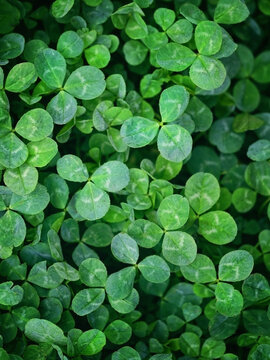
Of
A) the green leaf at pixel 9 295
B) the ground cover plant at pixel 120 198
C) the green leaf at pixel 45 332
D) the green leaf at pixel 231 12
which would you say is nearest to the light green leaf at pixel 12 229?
the ground cover plant at pixel 120 198

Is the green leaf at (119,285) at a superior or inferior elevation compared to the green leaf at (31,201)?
inferior

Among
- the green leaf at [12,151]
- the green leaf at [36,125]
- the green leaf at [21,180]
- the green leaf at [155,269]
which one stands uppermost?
the green leaf at [36,125]

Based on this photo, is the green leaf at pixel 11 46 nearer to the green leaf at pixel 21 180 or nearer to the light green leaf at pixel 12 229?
the green leaf at pixel 21 180

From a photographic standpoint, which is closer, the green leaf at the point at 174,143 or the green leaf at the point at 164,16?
the green leaf at the point at 174,143

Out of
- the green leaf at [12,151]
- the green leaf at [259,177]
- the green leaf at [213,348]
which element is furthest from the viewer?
the green leaf at [259,177]

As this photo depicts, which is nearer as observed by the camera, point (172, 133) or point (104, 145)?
point (172, 133)

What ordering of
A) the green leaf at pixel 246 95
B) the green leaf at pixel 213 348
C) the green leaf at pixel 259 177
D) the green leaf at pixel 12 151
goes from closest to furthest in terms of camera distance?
1. the green leaf at pixel 12 151
2. the green leaf at pixel 213 348
3. the green leaf at pixel 259 177
4. the green leaf at pixel 246 95

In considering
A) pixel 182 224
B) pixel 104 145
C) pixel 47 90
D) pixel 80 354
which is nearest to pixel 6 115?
pixel 47 90

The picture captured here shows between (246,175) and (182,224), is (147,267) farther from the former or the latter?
(246,175)
